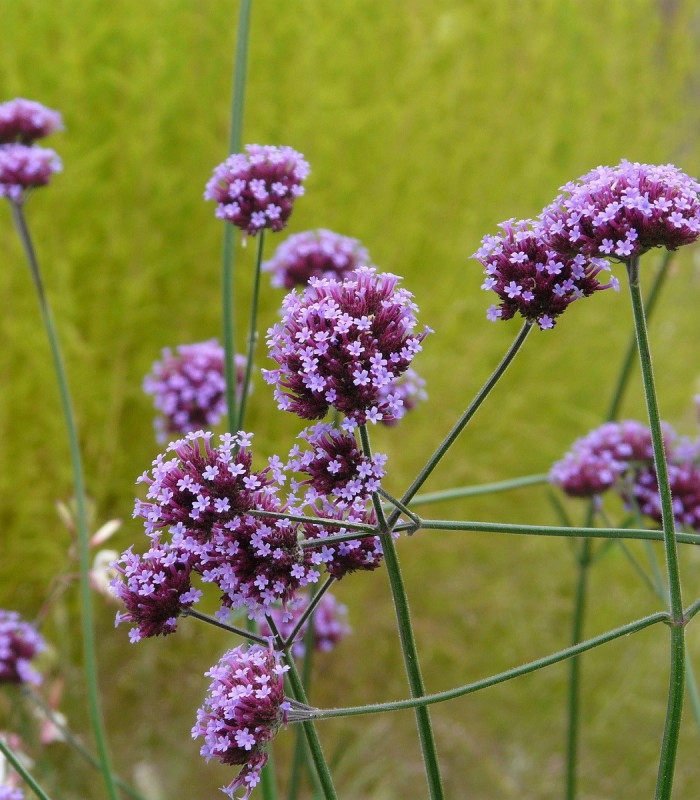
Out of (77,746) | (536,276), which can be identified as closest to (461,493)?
(536,276)

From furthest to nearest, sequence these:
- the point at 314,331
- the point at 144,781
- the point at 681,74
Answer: the point at 681,74
the point at 144,781
the point at 314,331

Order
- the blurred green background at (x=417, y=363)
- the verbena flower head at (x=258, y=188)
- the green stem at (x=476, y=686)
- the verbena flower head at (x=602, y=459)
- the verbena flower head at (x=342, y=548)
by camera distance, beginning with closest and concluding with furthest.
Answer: the green stem at (x=476, y=686), the verbena flower head at (x=342, y=548), the verbena flower head at (x=258, y=188), the verbena flower head at (x=602, y=459), the blurred green background at (x=417, y=363)

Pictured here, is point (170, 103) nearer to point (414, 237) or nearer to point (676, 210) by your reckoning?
point (414, 237)

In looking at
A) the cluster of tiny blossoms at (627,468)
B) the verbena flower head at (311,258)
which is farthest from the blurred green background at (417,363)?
the cluster of tiny blossoms at (627,468)

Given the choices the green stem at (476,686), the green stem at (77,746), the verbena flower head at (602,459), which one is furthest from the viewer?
the verbena flower head at (602,459)

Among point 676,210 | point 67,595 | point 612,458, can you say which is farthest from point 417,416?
point 676,210

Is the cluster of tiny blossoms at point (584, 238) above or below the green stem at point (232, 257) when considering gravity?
below

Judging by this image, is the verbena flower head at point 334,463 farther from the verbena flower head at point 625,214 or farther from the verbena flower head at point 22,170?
the verbena flower head at point 22,170

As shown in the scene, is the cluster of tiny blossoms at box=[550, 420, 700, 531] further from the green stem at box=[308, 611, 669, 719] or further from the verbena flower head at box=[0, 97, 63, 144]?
the verbena flower head at box=[0, 97, 63, 144]
